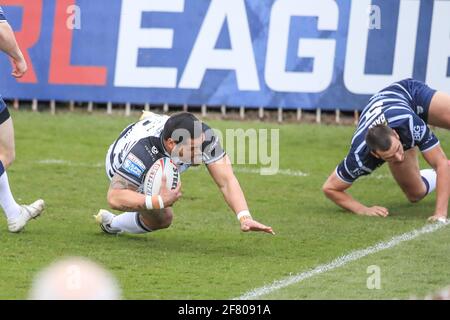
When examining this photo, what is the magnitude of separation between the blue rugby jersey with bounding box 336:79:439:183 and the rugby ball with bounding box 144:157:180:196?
2673 millimetres

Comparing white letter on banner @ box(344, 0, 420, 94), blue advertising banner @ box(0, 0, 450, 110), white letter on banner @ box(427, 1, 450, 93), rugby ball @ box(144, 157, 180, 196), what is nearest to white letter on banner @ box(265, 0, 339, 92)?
blue advertising banner @ box(0, 0, 450, 110)

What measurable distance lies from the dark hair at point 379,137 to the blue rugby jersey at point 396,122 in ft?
1.41

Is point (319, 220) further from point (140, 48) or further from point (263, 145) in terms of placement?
point (140, 48)

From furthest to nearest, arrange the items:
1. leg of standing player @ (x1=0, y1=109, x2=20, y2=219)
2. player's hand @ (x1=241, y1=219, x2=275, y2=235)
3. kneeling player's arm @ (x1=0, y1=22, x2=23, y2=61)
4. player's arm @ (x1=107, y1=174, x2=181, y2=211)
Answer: leg of standing player @ (x1=0, y1=109, x2=20, y2=219), kneeling player's arm @ (x1=0, y1=22, x2=23, y2=61), player's arm @ (x1=107, y1=174, x2=181, y2=211), player's hand @ (x1=241, y1=219, x2=275, y2=235)

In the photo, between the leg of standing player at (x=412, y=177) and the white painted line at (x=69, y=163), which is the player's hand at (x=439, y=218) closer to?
the leg of standing player at (x=412, y=177)

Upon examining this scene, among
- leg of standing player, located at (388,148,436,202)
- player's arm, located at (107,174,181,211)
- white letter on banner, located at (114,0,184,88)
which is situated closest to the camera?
player's arm, located at (107,174,181,211)

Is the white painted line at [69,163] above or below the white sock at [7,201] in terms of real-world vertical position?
below

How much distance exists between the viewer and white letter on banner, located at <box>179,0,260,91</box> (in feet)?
57.0

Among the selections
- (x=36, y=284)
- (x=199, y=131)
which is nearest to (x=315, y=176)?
(x=199, y=131)

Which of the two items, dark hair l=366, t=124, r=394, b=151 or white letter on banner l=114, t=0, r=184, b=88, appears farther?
white letter on banner l=114, t=0, r=184, b=88

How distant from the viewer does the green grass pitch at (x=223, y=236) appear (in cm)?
905

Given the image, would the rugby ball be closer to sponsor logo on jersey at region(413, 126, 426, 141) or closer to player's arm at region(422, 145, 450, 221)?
sponsor logo on jersey at region(413, 126, 426, 141)

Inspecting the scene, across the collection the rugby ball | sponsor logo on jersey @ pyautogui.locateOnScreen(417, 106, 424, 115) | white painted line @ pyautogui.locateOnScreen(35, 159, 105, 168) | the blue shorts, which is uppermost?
the blue shorts

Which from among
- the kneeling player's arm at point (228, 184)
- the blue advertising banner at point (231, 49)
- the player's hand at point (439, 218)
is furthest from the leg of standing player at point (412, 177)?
the blue advertising banner at point (231, 49)
